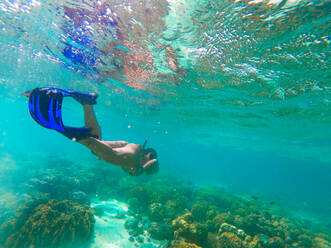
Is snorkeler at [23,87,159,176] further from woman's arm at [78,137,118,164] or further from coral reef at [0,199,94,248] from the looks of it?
coral reef at [0,199,94,248]

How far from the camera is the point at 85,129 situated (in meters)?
3.78

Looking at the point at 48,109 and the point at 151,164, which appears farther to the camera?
the point at 151,164

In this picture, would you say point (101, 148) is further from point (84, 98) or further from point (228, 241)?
point (228, 241)

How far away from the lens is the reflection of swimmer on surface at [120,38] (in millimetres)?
7625

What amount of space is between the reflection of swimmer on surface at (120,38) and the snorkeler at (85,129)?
5.26m

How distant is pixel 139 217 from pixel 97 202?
3804mm

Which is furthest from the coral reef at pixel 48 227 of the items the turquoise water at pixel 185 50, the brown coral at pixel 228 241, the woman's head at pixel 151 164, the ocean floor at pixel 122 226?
the brown coral at pixel 228 241

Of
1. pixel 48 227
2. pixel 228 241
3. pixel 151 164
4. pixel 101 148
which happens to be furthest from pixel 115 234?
pixel 101 148

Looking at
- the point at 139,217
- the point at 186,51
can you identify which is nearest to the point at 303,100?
the point at 186,51

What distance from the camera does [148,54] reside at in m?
11.1

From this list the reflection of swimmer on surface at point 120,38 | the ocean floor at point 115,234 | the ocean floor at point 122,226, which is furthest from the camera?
the ocean floor at point 115,234

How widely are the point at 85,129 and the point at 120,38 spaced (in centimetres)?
778

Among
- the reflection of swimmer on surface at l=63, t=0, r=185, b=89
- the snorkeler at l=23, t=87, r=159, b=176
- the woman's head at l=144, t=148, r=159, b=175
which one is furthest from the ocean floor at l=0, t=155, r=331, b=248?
the reflection of swimmer on surface at l=63, t=0, r=185, b=89

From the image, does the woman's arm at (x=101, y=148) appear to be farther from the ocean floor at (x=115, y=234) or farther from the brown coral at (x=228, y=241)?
the brown coral at (x=228, y=241)
